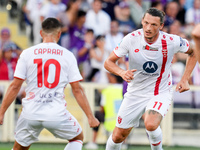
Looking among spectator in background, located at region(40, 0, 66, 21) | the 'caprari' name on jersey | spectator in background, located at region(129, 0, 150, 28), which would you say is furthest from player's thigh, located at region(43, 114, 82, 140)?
spectator in background, located at region(129, 0, 150, 28)

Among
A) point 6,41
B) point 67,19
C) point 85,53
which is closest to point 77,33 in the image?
point 67,19

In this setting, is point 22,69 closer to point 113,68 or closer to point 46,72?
point 46,72

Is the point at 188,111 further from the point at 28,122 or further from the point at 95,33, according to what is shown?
the point at 28,122

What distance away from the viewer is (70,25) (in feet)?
44.8

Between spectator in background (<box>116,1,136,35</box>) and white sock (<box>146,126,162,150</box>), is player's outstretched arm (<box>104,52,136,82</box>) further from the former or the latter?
spectator in background (<box>116,1,136,35</box>)

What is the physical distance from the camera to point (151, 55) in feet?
25.3

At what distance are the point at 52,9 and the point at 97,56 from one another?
6.36ft

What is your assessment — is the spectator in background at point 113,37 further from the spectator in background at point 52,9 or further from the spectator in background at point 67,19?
the spectator in background at point 52,9

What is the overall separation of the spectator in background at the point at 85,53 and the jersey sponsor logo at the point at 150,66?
561 cm

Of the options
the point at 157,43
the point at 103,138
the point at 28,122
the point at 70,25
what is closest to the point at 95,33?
the point at 70,25

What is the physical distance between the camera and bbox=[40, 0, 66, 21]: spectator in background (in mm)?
13812

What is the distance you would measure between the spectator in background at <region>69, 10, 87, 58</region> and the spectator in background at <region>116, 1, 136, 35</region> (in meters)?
1.00

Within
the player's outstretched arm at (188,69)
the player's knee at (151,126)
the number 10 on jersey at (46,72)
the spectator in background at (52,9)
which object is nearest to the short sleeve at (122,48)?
the player's outstretched arm at (188,69)

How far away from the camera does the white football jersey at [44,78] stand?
6.58 metres
